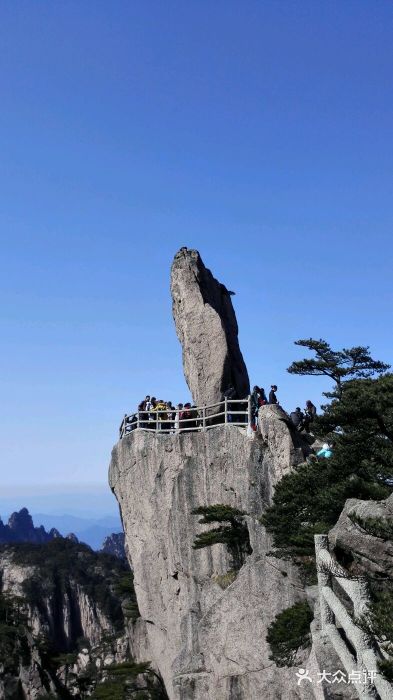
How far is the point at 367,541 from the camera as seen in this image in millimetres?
12070

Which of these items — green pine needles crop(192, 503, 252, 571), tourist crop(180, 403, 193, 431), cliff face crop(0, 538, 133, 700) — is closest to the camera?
green pine needles crop(192, 503, 252, 571)

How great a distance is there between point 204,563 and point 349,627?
1784 centimetres

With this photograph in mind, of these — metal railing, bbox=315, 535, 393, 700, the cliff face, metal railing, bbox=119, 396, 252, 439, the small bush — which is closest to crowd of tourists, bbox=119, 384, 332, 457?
metal railing, bbox=119, 396, 252, 439

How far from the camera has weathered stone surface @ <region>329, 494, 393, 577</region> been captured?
11922mm

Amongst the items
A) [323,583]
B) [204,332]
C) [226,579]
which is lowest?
[323,583]

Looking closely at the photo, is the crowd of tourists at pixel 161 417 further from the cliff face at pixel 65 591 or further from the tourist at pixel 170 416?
the cliff face at pixel 65 591

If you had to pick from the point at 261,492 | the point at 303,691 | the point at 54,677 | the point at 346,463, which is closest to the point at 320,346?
the point at 261,492

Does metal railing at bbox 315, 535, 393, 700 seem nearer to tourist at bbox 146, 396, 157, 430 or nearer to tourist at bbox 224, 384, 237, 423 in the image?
tourist at bbox 224, 384, 237, 423

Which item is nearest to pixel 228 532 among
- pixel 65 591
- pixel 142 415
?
pixel 142 415

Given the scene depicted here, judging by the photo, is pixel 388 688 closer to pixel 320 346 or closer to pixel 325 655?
pixel 325 655

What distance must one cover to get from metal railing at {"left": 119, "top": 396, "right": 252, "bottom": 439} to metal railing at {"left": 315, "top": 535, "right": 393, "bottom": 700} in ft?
42.6

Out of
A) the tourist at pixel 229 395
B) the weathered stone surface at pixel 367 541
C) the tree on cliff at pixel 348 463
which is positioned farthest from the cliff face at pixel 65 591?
the weathered stone surface at pixel 367 541

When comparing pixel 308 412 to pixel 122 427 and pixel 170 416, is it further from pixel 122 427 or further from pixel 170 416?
pixel 122 427

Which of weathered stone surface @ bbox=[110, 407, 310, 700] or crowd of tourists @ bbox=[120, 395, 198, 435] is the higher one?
crowd of tourists @ bbox=[120, 395, 198, 435]
